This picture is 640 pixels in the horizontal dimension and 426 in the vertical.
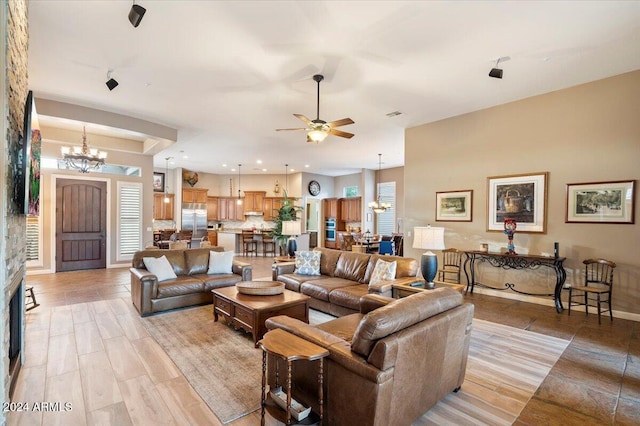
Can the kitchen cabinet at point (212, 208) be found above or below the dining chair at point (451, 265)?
above

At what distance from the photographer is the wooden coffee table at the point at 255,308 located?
331cm

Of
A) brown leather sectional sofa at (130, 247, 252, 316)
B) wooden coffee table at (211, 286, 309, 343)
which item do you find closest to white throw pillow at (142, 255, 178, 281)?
brown leather sectional sofa at (130, 247, 252, 316)

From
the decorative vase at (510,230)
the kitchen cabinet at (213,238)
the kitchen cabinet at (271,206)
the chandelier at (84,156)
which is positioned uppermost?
the chandelier at (84,156)

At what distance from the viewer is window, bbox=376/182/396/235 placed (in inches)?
451

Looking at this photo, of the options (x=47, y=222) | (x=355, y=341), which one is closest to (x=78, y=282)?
(x=47, y=222)

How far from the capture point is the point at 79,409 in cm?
224

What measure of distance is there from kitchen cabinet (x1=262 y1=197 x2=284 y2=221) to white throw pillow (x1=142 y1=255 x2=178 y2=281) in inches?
312

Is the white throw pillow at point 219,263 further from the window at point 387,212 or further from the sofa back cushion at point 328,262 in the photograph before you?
the window at point 387,212

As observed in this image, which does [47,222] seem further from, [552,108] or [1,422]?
[552,108]

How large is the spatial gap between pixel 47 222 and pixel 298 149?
625 cm

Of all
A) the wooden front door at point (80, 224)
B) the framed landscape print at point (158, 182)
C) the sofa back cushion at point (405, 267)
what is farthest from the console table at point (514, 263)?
the framed landscape print at point (158, 182)

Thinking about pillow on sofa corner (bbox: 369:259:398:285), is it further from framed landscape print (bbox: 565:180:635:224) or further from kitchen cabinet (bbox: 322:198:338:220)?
kitchen cabinet (bbox: 322:198:338:220)

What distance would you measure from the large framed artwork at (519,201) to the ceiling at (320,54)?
1375 millimetres

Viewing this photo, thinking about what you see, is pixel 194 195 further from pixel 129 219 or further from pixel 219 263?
pixel 219 263
